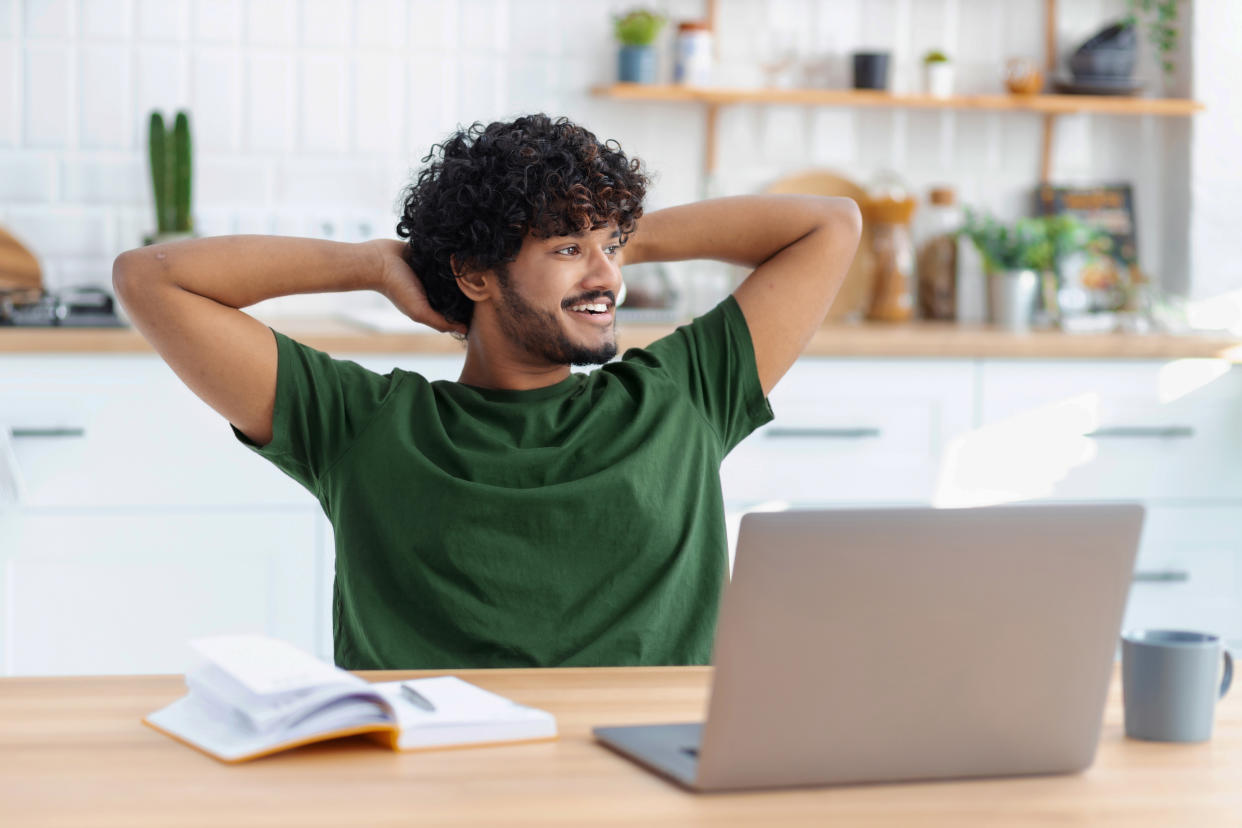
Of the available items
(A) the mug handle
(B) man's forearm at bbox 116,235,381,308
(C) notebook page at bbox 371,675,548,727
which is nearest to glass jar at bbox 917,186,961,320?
(B) man's forearm at bbox 116,235,381,308

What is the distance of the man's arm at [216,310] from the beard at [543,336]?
0.25 metres

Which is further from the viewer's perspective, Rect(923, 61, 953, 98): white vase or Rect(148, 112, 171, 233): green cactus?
Rect(923, 61, 953, 98): white vase

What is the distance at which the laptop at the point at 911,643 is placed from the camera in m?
0.91

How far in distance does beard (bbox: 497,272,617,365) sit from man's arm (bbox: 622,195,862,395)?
0.59ft

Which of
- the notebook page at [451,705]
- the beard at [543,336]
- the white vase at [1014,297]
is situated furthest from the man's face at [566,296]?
the white vase at [1014,297]

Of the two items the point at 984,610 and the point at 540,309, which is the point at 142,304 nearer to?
the point at 540,309

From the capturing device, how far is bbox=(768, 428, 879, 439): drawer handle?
3.01 meters

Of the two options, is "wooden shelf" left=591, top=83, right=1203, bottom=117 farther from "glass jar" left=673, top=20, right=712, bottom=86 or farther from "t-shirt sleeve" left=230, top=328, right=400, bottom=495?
"t-shirt sleeve" left=230, top=328, right=400, bottom=495

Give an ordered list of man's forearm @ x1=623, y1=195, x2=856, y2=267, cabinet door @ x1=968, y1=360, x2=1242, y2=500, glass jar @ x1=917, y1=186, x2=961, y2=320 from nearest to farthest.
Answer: man's forearm @ x1=623, y1=195, x2=856, y2=267 < cabinet door @ x1=968, y1=360, x2=1242, y2=500 < glass jar @ x1=917, y1=186, x2=961, y2=320

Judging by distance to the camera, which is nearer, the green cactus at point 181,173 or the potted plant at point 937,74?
the green cactus at point 181,173

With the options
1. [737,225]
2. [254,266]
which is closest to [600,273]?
[737,225]

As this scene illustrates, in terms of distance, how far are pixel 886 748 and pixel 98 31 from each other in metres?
2.94

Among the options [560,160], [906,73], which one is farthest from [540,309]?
[906,73]

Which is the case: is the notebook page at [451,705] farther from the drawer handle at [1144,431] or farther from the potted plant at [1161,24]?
the potted plant at [1161,24]
